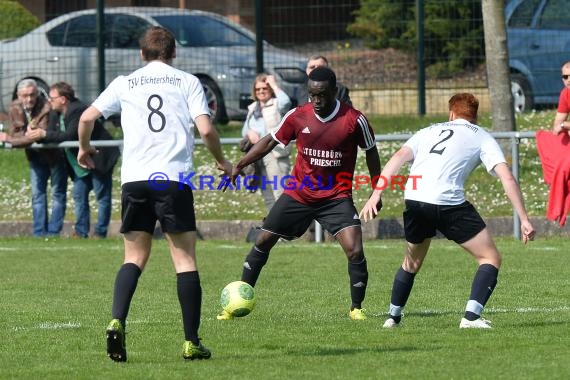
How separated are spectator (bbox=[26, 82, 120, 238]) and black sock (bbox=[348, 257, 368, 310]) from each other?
759 cm

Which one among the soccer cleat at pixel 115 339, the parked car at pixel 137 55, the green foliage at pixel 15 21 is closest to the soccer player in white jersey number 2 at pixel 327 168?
the soccer cleat at pixel 115 339

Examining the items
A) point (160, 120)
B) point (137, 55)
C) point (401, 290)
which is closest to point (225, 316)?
point (401, 290)

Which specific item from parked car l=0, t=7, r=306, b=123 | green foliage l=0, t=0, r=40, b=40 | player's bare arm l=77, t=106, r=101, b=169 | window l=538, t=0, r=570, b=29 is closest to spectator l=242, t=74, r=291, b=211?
parked car l=0, t=7, r=306, b=123

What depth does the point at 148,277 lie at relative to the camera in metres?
13.8

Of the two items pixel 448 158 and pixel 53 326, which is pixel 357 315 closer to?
pixel 448 158

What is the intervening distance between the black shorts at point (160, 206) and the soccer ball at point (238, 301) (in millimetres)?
1878

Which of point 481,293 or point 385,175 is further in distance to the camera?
point 481,293

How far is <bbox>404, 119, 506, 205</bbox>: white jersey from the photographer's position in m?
9.51

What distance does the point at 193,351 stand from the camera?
8.34 meters

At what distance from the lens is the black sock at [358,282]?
10508 mm

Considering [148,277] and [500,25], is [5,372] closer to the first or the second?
[148,277]

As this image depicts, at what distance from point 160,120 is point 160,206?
51 centimetres

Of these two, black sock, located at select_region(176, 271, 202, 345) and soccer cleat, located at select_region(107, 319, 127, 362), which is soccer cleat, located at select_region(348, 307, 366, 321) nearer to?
black sock, located at select_region(176, 271, 202, 345)

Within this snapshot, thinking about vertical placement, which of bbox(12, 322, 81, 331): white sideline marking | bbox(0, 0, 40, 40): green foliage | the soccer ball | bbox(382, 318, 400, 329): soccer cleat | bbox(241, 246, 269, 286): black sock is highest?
bbox(0, 0, 40, 40): green foliage
